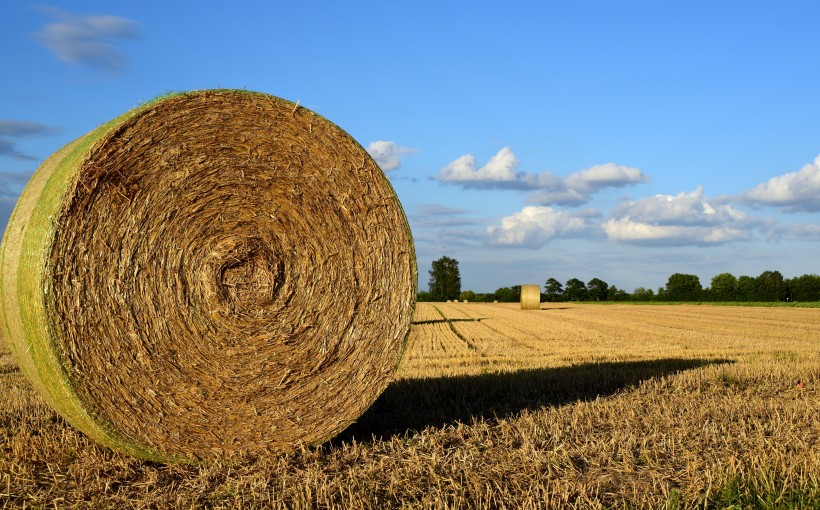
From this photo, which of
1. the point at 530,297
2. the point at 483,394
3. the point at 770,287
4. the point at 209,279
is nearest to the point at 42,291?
the point at 209,279

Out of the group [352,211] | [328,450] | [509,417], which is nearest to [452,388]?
[509,417]

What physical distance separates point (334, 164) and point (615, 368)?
6500 millimetres

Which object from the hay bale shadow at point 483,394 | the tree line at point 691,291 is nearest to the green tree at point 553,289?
the tree line at point 691,291

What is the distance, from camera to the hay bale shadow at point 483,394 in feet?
21.8

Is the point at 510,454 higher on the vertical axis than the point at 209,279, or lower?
lower

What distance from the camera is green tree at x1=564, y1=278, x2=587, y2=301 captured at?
65062 mm

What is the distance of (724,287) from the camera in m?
61.6

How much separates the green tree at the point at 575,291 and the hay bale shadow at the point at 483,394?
55.5m

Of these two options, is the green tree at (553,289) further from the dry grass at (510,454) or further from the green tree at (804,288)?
the dry grass at (510,454)

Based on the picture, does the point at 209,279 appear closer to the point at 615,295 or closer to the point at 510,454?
the point at 510,454

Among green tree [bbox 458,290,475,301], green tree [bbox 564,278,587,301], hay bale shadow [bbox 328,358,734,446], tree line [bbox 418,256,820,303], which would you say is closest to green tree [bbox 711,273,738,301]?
tree line [bbox 418,256,820,303]

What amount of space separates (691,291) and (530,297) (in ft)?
101

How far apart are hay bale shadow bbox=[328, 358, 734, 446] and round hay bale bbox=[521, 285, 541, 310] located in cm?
2716

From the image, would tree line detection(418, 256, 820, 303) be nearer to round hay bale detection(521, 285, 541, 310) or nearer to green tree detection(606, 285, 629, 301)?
green tree detection(606, 285, 629, 301)
